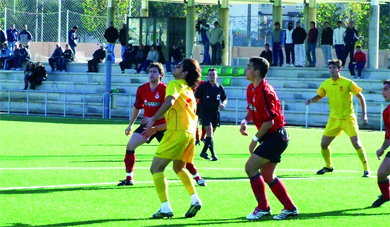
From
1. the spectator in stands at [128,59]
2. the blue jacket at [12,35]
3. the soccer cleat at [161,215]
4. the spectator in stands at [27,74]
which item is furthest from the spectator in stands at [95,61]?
the soccer cleat at [161,215]

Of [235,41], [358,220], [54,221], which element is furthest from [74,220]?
[235,41]

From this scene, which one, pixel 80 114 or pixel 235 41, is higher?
pixel 235 41

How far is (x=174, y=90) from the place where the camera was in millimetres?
10430

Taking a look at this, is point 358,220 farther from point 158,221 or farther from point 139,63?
point 139,63

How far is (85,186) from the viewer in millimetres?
13797

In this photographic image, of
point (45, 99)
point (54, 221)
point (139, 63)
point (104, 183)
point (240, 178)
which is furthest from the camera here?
point (139, 63)

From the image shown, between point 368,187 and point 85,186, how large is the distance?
15.3 feet

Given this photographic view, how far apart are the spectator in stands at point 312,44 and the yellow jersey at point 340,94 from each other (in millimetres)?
21286

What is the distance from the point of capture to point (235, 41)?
58469mm

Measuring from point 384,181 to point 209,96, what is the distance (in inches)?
344

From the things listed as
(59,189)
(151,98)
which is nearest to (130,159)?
(151,98)

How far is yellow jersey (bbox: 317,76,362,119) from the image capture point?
53.5ft

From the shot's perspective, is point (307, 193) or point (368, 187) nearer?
point (307, 193)

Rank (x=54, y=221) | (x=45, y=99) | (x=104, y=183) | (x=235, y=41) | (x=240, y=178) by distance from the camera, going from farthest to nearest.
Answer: (x=235, y=41)
(x=45, y=99)
(x=240, y=178)
(x=104, y=183)
(x=54, y=221)
